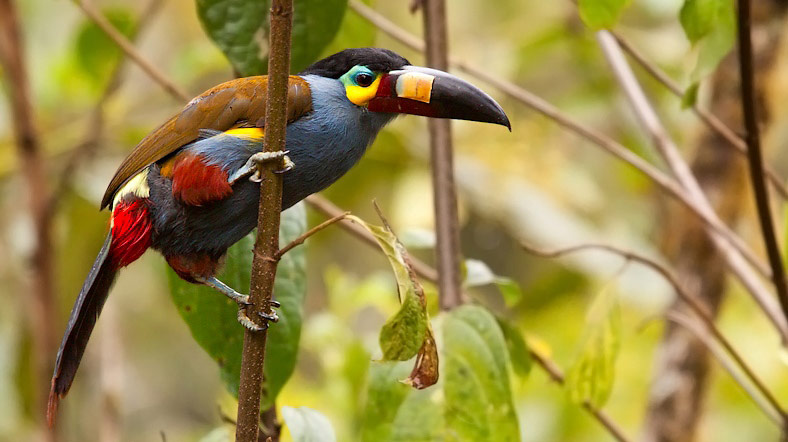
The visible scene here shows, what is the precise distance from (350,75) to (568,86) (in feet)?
13.0

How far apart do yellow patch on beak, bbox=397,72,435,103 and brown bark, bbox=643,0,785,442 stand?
1.33 meters

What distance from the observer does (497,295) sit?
4.90 m

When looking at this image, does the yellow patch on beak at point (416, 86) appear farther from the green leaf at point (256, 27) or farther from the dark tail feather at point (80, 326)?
the dark tail feather at point (80, 326)

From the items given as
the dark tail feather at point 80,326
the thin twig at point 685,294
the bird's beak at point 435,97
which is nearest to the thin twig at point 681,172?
the thin twig at point 685,294

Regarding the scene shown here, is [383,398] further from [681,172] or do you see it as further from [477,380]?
[681,172]

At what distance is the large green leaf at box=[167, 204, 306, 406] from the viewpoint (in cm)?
185

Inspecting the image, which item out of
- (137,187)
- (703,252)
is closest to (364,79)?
(137,187)

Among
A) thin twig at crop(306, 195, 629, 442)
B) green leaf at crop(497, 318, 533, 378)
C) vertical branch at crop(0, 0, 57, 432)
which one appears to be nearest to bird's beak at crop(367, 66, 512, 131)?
thin twig at crop(306, 195, 629, 442)

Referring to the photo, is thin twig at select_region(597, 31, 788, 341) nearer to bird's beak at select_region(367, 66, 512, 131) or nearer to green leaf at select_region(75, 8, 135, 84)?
bird's beak at select_region(367, 66, 512, 131)

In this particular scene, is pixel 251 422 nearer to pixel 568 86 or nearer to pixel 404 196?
pixel 404 196

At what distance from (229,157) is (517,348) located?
80 cm

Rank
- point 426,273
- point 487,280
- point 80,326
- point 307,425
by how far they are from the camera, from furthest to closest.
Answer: point 426,273, point 487,280, point 80,326, point 307,425

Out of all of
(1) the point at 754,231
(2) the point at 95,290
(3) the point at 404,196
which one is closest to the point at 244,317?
(2) the point at 95,290

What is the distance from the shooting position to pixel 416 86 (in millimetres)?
1806
